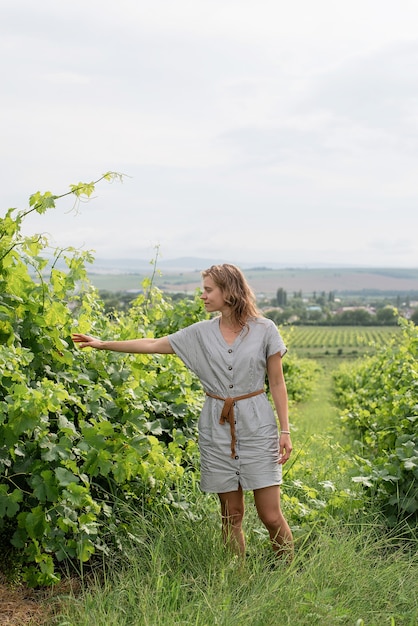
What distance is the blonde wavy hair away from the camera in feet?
14.6

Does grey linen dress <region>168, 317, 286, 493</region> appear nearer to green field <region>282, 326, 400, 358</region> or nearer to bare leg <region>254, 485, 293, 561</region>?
bare leg <region>254, 485, 293, 561</region>

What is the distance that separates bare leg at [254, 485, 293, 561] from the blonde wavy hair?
0.99m

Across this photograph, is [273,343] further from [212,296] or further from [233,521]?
[233,521]

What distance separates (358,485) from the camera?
19.4ft

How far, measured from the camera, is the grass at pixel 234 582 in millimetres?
3742

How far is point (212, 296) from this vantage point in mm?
4469

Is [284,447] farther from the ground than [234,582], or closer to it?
farther from the ground

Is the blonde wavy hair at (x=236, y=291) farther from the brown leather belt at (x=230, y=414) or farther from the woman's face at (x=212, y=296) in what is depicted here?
the brown leather belt at (x=230, y=414)

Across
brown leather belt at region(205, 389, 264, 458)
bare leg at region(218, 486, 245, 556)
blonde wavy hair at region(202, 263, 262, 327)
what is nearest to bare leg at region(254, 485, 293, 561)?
bare leg at region(218, 486, 245, 556)

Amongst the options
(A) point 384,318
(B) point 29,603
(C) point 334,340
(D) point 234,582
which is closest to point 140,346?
(D) point 234,582

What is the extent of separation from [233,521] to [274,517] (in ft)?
0.80

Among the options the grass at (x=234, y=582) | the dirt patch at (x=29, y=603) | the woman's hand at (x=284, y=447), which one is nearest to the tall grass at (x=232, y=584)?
the grass at (x=234, y=582)

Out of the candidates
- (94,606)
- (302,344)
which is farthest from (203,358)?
(302,344)

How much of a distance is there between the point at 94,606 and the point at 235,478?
103 cm
